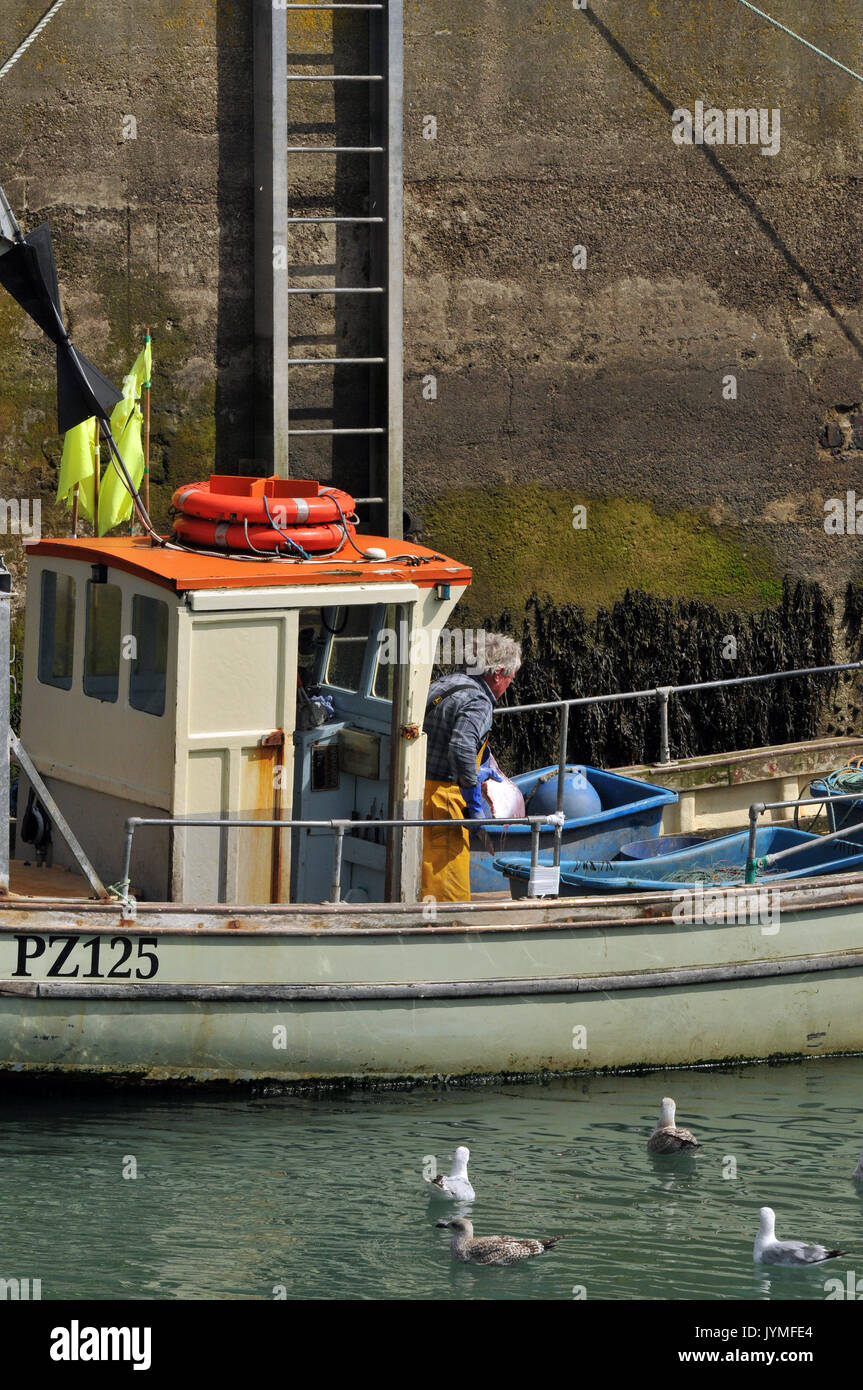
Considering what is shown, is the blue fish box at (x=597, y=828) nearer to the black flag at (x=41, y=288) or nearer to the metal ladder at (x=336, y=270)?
Answer: the metal ladder at (x=336, y=270)

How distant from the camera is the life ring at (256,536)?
328 inches

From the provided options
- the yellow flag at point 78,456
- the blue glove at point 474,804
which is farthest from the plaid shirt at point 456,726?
the yellow flag at point 78,456

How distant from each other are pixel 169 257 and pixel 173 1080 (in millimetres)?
5404

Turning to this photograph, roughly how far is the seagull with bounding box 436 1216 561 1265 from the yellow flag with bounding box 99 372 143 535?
160 inches

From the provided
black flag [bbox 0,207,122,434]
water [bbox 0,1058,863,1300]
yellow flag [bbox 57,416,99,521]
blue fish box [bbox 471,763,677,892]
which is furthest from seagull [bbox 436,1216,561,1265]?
yellow flag [bbox 57,416,99,521]

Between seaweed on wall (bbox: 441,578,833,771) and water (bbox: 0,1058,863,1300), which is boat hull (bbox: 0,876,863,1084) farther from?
seaweed on wall (bbox: 441,578,833,771)

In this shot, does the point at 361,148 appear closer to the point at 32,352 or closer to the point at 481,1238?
the point at 32,352

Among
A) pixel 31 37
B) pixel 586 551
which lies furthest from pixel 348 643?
pixel 31 37

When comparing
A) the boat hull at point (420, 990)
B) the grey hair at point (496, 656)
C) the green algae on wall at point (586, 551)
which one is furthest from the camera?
the green algae on wall at point (586, 551)

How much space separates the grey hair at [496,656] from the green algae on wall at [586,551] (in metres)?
3.56

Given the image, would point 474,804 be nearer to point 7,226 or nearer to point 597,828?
point 597,828

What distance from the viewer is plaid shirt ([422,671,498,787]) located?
28.3ft

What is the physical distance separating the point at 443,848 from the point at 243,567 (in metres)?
1.59

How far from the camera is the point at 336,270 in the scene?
11.8 meters
